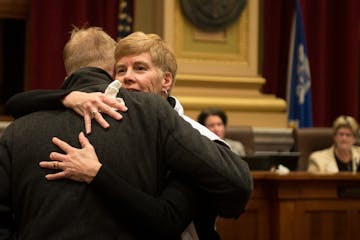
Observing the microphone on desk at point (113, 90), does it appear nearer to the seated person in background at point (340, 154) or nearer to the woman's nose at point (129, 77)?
the woman's nose at point (129, 77)

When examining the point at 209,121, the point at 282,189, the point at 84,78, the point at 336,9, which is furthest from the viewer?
the point at 336,9

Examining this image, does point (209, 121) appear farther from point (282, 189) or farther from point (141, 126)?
point (141, 126)

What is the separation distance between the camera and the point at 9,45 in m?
7.34

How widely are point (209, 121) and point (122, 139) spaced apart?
3.75m

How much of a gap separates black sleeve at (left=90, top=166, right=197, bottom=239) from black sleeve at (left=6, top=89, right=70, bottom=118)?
220 mm

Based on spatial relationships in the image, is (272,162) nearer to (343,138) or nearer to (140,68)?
(343,138)

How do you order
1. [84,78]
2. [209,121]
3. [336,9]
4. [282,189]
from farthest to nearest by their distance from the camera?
[336,9] < [209,121] < [282,189] < [84,78]

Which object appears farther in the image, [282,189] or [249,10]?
[249,10]

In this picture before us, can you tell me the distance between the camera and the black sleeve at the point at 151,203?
5.34 ft

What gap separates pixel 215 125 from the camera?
533 centimetres

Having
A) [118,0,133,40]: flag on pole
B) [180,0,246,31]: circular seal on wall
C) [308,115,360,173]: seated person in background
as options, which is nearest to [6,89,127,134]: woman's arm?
[308,115,360,173]: seated person in background

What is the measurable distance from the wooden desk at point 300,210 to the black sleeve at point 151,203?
1912 mm

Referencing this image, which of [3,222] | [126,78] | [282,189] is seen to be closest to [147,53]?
[126,78]

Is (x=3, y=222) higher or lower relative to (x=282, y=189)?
higher
